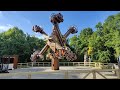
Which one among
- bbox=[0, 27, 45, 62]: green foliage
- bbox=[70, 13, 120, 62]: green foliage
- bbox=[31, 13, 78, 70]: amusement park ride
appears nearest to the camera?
bbox=[31, 13, 78, 70]: amusement park ride

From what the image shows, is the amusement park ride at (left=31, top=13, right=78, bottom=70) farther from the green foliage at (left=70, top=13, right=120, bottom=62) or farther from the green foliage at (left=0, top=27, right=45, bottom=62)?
the green foliage at (left=0, top=27, right=45, bottom=62)

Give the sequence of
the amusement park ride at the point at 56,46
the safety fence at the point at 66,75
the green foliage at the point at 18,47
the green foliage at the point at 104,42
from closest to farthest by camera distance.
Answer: the safety fence at the point at 66,75 → the amusement park ride at the point at 56,46 → the green foliage at the point at 104,42 → the green foliage at the point at 18,47

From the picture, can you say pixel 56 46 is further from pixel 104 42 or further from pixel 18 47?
A: pixel 18 47

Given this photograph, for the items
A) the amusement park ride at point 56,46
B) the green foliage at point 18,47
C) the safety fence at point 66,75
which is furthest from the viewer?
the green foliage at point 18,47

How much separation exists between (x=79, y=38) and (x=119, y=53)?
1058 centimetres

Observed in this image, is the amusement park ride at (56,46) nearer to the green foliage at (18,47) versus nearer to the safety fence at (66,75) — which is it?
the safety fence at (66,75)

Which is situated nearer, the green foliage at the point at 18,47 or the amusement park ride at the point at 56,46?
Result: the amusement park ride at the point at 56,46

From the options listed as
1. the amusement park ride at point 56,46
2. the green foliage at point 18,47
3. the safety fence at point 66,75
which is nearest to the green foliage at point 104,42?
the amusement park ride at point 56,46

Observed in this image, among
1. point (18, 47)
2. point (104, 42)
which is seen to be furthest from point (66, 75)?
point (18, 47)

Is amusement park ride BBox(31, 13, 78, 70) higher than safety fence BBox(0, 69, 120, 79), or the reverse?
amusement park ride BBox(31, 13, 78, 70)

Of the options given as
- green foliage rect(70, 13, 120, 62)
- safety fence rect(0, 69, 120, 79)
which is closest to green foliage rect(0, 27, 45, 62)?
green foliage rect(70, 13, 120, 62)

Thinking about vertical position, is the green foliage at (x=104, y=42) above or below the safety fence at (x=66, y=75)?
above
